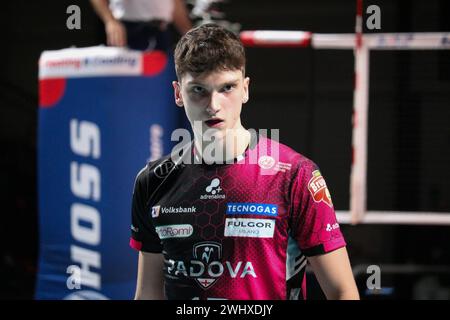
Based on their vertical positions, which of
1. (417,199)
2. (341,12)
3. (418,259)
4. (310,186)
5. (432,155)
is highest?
(341,12)

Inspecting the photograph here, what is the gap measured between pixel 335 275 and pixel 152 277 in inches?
26.1

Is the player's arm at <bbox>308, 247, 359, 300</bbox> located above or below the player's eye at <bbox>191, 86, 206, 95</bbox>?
below

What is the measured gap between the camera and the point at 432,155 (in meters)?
5.35

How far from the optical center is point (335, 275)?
2.19m

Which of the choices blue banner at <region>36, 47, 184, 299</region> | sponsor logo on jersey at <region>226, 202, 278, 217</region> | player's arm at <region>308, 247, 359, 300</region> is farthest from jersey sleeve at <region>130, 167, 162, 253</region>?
blue banner at <region>36, 47, 184, 299</region>

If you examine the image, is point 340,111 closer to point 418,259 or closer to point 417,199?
point 417,199

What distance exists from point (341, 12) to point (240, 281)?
14.4ft

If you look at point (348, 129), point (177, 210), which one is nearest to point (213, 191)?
point (177, 210)

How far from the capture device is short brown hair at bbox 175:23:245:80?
2227 millimetres

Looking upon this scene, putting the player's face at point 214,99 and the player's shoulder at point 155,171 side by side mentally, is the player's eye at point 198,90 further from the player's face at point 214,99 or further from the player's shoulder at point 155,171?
the player's shoulder at point 155,171

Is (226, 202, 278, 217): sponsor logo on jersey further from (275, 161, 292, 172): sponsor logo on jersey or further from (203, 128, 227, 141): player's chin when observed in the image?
(203, 128, 227, 141): player's chin

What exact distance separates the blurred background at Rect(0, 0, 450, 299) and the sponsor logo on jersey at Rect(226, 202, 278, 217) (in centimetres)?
261

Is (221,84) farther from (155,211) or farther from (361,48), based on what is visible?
(361,48)

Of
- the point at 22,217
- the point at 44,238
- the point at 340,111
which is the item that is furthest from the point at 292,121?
the point at 22,217
